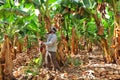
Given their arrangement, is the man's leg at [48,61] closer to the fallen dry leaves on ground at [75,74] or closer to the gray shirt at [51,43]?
the fallen dry leaves on ground at [75,74]

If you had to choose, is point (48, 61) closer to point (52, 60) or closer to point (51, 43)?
point (52, 60)

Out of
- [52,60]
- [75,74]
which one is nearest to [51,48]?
[52,60]

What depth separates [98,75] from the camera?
7414 mm

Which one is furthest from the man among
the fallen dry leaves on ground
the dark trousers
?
the fallen dry leaves on ground

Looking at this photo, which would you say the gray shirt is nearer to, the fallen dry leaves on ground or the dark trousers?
the dark trousers

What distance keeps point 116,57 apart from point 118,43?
76 cm

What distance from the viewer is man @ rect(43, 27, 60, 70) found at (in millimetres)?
7422

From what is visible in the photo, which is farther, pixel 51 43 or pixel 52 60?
pixel 52 60

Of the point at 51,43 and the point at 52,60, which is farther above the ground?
the point at 51,43

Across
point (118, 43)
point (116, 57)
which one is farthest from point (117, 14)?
point (116, 57)

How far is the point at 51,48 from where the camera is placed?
7.53 m

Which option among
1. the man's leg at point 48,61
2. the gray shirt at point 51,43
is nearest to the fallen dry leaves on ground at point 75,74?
the man's leg at point 48,61

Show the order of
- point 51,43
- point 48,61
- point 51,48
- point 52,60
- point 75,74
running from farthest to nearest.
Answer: point 48,61, point 52,60, point 75,74, point 51,48, point 51,43

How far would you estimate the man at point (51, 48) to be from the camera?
742 cm
